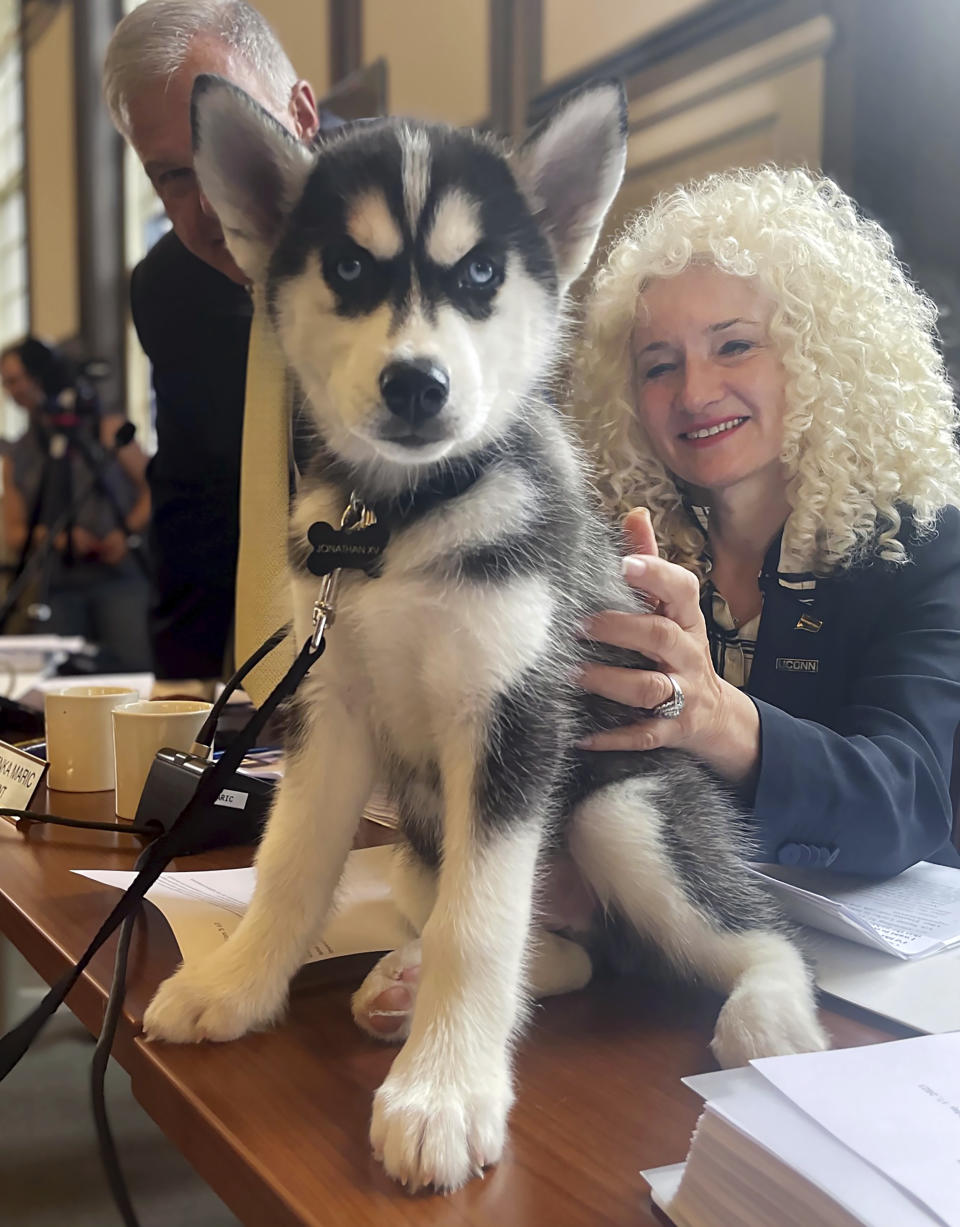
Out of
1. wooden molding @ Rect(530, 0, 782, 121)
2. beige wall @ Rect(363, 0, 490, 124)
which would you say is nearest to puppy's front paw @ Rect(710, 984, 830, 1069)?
wooden molding @ Rect(530, 0, 782, 121)

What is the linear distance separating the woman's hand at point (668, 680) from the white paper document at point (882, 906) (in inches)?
4.8

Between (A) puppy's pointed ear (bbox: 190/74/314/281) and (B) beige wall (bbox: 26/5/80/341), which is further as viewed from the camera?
(B) beige wall (bbox: 26/5/80/341)

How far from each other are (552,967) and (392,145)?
639mm

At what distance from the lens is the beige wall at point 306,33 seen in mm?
3848

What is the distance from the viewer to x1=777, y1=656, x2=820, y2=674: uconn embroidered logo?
4.00 ft

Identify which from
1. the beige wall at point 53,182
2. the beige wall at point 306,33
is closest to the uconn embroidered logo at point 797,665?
the beige wall at point 306,33

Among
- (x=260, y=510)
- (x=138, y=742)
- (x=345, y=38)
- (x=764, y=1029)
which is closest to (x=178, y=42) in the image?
(x=260, y=510)

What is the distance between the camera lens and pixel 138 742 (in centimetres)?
120

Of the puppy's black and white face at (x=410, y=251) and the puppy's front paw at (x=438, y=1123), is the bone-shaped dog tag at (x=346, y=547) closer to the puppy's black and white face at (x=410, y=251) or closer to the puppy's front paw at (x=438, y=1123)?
the puppy's black and white face at (x=410, y=251)

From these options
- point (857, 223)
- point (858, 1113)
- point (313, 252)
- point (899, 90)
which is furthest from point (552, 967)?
point (899, 90)

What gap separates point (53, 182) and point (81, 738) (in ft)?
21.9

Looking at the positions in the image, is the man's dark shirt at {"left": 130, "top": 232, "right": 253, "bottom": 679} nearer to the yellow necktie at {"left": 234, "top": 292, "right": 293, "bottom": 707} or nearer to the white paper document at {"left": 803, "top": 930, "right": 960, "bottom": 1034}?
the yellow necktie at {"left": 234, "top": 292, "right": 293, "bottom": 707}

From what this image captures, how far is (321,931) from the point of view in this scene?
0.83 meters

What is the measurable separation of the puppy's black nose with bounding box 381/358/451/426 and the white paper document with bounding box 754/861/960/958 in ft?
1.66
